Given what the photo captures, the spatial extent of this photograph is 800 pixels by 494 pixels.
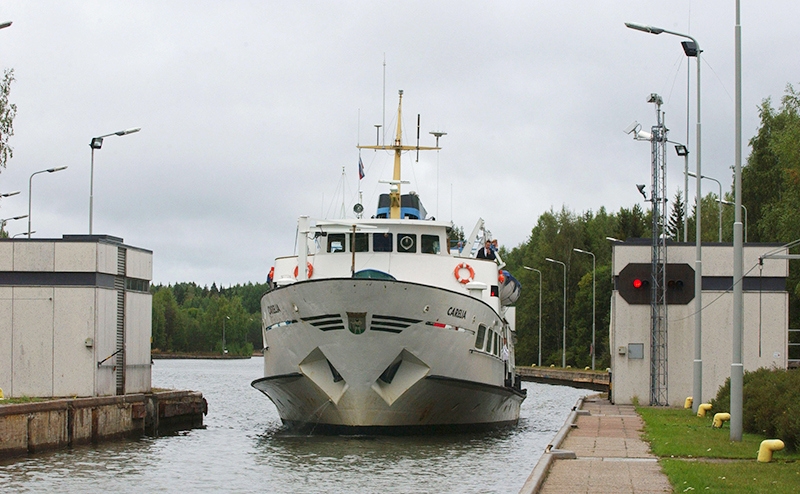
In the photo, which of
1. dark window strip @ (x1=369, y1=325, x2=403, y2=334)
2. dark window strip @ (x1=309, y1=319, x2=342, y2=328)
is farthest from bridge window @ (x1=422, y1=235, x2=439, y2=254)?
dark window strip @ (x1=309, y1=319, x2=342, y2=328)

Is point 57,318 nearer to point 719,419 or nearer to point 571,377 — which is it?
point 719,419

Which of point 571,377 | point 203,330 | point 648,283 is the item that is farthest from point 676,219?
point 203,330

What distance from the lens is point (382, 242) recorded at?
98.1 ft

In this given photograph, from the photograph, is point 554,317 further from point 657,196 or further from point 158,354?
point 158,354

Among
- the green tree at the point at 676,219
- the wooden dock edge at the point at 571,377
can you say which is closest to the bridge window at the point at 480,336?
the wooden dock edge at the point at 571,377

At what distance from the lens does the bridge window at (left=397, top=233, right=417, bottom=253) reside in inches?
1176

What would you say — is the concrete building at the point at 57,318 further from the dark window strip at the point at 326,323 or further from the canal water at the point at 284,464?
the dark window strip at the point at 326,323

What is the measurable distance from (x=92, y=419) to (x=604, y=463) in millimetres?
14166

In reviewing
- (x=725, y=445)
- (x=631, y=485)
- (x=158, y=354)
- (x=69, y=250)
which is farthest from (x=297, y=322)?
(x=158, y=354)

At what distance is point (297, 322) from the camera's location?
86.7 ft

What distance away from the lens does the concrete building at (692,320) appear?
33.9 metres

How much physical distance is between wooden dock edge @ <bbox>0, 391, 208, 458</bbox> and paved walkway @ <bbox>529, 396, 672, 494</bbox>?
440 inches

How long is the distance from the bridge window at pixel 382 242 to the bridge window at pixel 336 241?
0.97m

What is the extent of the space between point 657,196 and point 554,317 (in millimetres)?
65033
